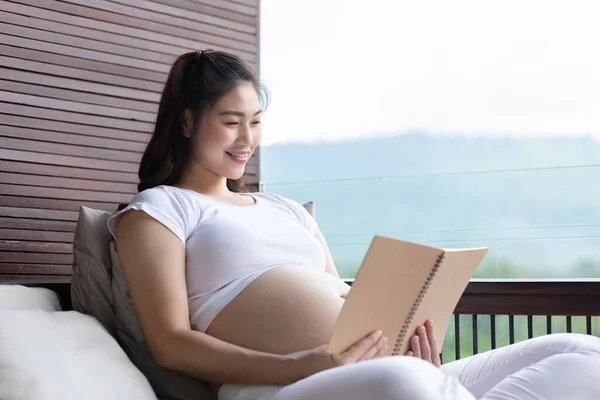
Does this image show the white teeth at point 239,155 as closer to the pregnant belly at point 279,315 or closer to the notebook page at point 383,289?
the pregnant belly at point 279,315

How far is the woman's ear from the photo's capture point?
1982mm

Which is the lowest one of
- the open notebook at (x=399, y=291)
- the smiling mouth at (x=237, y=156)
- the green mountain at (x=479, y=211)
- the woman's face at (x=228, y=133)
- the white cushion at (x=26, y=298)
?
the green mountain at (x=479, y=211)

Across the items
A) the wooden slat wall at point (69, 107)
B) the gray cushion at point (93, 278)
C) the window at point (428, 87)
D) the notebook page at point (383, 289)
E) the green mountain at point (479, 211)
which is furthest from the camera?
the window at point (428, 87)

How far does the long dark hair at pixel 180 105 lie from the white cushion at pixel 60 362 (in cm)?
54

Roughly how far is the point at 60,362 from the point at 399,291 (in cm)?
69

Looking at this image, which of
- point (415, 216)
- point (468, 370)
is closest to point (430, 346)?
point (468, 370)

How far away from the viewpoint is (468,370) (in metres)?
1.75

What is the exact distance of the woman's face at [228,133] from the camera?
1.94 m

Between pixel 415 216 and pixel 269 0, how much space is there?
191 cm

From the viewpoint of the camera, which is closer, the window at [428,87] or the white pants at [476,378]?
the white pants at [476,378]

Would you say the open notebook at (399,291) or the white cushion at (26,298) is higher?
the open notebook at (399,291)

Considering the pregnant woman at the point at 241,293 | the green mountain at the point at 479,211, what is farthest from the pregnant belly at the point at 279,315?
the green mountain at the point at 479,211

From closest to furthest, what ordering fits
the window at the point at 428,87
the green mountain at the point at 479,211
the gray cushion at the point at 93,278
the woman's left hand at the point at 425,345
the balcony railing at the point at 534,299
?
1. the woman's left hand at the point at 425,345
2. the gray cushion at the point at 93,278
3. the balcony railing at the point at 534,299
4. the green mountain at the point at 479,211
5. the window at the point at 428,87

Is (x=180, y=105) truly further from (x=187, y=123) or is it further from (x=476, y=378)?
(x=476, y=378)
